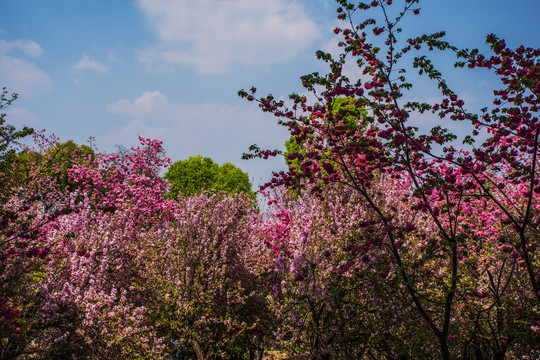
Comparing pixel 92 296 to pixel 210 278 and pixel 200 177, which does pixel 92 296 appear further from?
pixel 200 177

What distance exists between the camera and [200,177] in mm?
39625

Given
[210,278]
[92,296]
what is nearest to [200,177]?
[210,278]

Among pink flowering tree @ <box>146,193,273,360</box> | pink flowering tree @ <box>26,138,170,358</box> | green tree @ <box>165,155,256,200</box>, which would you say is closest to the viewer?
pink flowering tree @ <box>26,138,170,358</box>

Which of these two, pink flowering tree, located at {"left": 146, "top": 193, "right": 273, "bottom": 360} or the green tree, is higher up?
the green tree

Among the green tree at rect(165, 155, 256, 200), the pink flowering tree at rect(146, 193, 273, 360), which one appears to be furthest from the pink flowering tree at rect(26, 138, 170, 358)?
the green tree at rect(165, 155, 256, 200)

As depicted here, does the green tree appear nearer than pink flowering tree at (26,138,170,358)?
No

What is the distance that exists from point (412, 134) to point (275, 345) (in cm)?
685

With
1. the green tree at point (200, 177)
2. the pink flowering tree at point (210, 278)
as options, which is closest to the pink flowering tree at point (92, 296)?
the pink flowering tree at point (210, 278)

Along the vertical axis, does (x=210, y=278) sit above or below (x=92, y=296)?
above

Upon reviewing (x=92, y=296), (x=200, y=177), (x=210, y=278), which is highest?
(x=200, y=177)

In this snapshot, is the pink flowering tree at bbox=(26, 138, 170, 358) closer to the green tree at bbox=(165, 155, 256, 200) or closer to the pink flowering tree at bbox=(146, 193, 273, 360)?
the pink flowering tree at bbox=(146, 193, 273, 360)

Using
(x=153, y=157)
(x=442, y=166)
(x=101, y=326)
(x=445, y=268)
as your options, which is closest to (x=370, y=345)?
(x=445, y=268)

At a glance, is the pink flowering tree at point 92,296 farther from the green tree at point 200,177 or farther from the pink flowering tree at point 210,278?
the green tree at point 200,177

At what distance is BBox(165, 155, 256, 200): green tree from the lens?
39.1 meters
